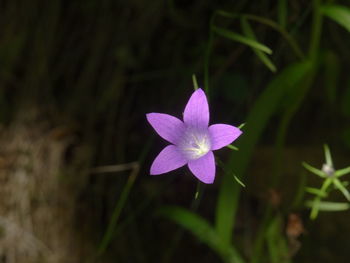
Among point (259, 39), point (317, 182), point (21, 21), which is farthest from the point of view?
point (21, 21)

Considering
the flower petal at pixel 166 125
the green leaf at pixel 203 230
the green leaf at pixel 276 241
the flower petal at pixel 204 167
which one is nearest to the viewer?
the flower petal at pixel 204 167

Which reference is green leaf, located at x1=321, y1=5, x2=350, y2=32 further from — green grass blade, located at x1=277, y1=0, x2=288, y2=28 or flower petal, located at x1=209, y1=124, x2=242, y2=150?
flower petal, located at x1=209, y1=124, x2=242, y2=150

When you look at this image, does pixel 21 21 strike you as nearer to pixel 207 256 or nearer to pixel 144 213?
pixel 144 213

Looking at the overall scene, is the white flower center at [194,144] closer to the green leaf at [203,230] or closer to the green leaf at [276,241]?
the green leaf at [276,241]

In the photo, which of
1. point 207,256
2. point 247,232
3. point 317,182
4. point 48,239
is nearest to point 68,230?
point 48,239

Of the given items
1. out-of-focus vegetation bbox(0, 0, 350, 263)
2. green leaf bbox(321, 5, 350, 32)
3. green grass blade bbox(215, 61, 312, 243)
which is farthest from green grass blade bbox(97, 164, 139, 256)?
green leaf bbox(321, 5, 350, 32)

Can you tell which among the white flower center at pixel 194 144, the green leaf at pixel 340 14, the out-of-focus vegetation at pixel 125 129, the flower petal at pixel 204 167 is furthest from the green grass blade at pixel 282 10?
the flower petal at pixel 204 167
